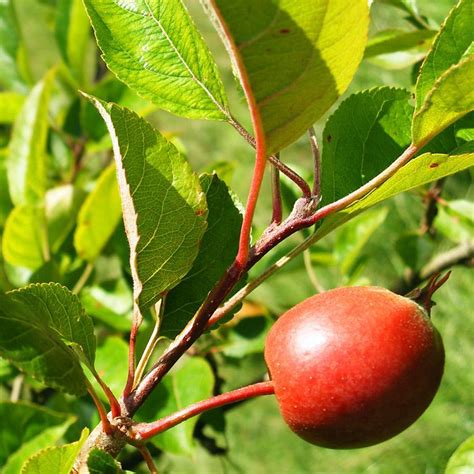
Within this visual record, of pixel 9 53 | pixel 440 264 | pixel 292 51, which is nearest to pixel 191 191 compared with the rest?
pixel 292 51

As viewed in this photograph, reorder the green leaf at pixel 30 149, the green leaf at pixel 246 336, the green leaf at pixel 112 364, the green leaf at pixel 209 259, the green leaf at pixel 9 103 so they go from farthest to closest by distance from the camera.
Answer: the green leaf at pixel 9 103 → the green leaf at pixel 246 336 → the green leaf at pixel 30 149 → the green leaf at pixel 112 364 → the green leaf at pixel 209 259

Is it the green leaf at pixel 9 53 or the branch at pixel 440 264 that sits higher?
the green leaf at pixel 9 53

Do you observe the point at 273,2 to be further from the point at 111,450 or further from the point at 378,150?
the point at 111,450

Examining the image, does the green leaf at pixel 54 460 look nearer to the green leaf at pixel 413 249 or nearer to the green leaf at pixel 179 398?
the green leaf at pixel 179 398

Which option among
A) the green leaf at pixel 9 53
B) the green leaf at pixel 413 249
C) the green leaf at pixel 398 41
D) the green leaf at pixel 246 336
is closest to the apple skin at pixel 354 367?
the green leaf at pixel 398 41

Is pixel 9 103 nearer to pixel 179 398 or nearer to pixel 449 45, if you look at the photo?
pixel 179 398

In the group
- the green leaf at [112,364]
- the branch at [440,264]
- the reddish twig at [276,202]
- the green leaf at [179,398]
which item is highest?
the reddish twig at [276,202]

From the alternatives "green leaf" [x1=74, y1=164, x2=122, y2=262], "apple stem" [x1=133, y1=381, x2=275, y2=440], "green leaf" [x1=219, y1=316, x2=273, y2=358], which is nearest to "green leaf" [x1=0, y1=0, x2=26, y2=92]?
"green leaf" [x1=74, y1=164, x2=122, y2=262]

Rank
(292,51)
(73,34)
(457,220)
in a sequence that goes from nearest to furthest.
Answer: (292,51) → (457,220) → (73,34)
